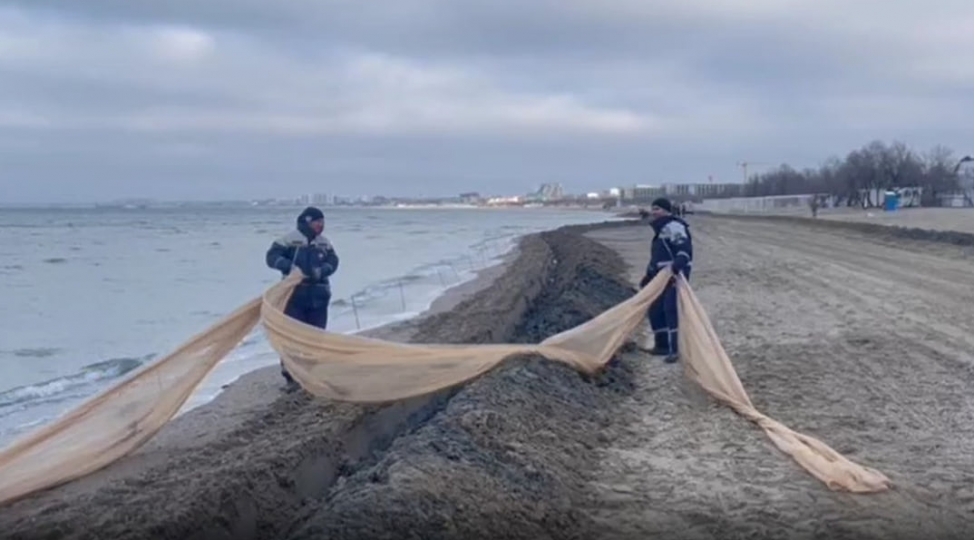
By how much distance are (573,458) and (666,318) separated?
14.7ft

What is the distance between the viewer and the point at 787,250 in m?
38.9

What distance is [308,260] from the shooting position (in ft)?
36.2

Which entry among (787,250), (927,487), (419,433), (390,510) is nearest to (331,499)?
(390,510)

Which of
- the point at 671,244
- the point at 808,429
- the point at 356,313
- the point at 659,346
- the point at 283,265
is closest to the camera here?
the point at 808,429

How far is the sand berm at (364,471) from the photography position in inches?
255

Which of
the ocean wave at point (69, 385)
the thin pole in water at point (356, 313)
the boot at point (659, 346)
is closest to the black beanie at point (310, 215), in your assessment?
the boot at point (659, 346)

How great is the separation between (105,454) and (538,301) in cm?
1442

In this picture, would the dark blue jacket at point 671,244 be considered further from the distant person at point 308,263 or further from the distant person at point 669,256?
the distant person at point 308,263

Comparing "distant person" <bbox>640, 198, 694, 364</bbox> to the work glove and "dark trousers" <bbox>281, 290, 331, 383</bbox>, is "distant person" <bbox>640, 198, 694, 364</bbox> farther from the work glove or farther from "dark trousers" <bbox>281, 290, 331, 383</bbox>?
the work glove

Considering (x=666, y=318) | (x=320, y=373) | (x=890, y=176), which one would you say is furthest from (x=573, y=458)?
(x=890, y=176)

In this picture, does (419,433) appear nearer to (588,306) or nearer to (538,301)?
(588,306)

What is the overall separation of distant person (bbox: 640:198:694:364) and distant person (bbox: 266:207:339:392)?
3383 millimetres

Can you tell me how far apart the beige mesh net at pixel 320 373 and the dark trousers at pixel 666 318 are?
161 mm

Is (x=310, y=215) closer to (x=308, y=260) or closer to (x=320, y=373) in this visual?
(x=308, y=260)
